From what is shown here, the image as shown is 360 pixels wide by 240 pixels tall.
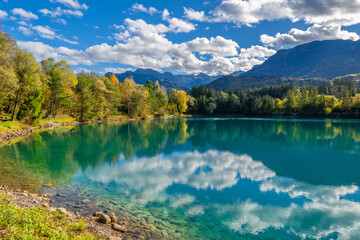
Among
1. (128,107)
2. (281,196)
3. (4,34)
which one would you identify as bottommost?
(281,196)

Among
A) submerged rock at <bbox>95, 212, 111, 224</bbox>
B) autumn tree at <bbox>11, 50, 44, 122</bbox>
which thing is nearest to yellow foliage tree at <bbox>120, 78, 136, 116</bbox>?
autumn tree at <bbox>11, 50, 44, 122</bbox>

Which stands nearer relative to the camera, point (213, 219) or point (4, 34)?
point (213, 219)

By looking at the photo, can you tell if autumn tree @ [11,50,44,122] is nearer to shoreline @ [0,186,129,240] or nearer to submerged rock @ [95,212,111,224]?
shoreline @ [0,186,129,240]

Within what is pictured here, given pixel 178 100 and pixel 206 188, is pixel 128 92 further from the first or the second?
pixel 206 188

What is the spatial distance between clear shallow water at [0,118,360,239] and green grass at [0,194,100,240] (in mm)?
3124

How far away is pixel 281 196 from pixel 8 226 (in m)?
16.9

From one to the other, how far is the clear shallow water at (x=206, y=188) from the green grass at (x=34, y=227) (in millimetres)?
3124

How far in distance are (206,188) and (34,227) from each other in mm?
12948

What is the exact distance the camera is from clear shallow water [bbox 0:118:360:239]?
11852mm

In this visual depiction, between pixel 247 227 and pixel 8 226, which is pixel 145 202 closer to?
pixel 247 227

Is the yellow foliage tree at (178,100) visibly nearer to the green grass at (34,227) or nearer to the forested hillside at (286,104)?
the forested hillside at (286,104)

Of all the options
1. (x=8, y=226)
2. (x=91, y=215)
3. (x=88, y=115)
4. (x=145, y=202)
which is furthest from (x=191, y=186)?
(x=88, y=115)

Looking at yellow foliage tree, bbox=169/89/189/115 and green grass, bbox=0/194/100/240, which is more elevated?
yellow foliage tree, bbox=169/89/189/115

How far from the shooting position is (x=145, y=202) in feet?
47.6
